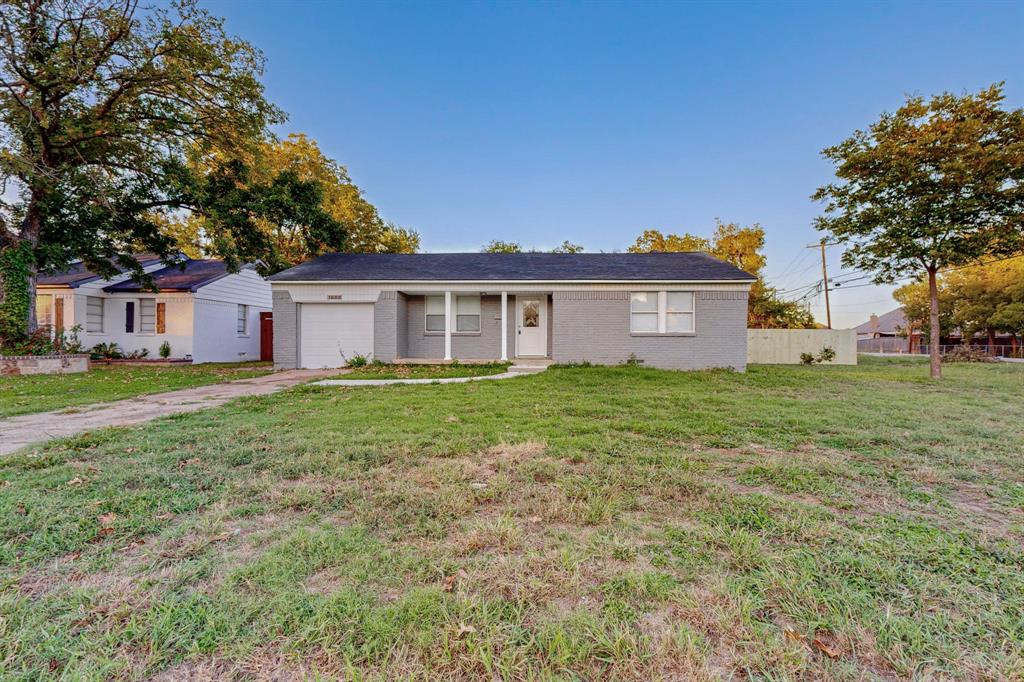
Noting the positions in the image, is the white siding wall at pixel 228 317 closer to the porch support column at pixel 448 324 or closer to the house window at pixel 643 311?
the porch support column at pixel 448 324

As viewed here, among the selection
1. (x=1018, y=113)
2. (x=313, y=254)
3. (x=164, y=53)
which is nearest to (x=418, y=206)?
(x=313, y=254)

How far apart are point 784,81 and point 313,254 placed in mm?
20723

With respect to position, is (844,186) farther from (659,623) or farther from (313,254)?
(313,254)

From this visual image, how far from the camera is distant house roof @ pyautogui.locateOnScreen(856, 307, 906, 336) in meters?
45.6

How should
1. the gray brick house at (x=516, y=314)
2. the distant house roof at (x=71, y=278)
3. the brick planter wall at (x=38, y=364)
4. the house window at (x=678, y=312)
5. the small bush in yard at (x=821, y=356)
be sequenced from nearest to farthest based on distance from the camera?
the brick planter wall at (x=38, y=364) → the gray brick house at (x=516, y=314) → the house window at (x=678, y=312) → the distant house roof at (x=71, y=278) → the small bush in yard at (x=821, y=356)

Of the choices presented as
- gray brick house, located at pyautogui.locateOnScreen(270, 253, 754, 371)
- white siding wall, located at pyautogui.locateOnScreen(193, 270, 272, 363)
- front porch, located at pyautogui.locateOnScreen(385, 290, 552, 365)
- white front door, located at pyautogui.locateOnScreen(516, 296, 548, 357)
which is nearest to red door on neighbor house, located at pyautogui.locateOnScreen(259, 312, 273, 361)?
white siding wall, located at pyautogui.locateOnScreen(193, 270, 272, 363)

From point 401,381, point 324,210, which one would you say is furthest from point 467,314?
point 324,210

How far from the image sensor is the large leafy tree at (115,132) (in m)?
11.3

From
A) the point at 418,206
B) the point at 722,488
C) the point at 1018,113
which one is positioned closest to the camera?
the point at 722,488

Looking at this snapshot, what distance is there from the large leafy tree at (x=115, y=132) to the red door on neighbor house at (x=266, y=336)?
4098 mm

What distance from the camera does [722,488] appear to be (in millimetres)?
3123

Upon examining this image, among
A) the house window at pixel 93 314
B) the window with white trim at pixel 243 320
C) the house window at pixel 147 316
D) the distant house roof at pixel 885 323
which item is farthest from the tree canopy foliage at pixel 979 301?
the house window at pixel 93 314

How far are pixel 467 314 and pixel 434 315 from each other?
3.67 ft

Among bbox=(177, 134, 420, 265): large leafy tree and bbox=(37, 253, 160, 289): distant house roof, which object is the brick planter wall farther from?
bbox=(177, 134, 420, 265): large leafy tree
